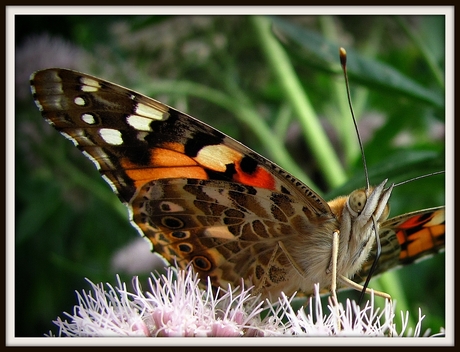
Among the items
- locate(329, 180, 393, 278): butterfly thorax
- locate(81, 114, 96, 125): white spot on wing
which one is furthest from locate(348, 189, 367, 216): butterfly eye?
locate(81, 114, 96, 125): white spot on wing

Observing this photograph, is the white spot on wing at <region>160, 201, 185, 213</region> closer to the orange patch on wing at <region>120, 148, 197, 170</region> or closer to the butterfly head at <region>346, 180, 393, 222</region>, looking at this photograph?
the orange patch on wing at <region>120, 148, 197, 170</region>

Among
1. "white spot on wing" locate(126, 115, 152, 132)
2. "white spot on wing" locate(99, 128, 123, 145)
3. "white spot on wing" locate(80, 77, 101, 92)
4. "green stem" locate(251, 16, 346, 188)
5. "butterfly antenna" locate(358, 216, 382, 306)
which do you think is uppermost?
"green stem" locate(251, 16, 346, 188)

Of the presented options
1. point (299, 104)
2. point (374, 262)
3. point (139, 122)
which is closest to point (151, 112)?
point (139, 122)

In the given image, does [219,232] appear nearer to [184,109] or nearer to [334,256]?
[334,256]

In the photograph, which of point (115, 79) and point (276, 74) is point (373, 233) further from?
point (115, 79)

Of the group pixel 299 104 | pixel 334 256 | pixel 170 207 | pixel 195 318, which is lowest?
pixel 195 318

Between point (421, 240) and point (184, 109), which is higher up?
point (184, 109)
